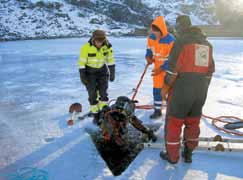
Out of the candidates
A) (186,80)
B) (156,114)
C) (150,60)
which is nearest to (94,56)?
(150,60)

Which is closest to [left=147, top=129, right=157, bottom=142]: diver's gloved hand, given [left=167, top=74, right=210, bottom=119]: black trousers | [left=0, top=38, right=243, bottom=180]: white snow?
[left=0, top=38, right=243, bottom=180]: white snow

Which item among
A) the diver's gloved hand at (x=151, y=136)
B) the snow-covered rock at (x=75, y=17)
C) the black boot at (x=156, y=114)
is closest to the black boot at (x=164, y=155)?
the diver's gloved hand at (x=151, y=136)

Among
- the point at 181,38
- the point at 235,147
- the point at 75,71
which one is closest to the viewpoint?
the point at 181,38

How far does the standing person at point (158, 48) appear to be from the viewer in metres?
4.31

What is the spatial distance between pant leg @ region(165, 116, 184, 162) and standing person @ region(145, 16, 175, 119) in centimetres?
158

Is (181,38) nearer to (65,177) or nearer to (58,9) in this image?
(65,177)

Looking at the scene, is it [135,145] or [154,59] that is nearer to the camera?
[135,145]

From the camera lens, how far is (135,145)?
373 centimetres

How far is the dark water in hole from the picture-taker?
3.25m

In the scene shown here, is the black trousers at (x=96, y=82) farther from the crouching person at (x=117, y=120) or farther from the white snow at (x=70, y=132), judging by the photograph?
the crouching person at (x=117, y=120)

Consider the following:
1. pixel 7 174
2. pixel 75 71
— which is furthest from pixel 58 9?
pixel 7 174

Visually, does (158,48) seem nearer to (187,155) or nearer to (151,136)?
(151,136)

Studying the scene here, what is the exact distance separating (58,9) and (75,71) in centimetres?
3542

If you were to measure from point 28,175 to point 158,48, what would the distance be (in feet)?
8.64
